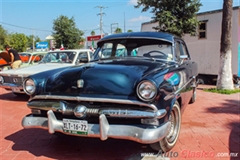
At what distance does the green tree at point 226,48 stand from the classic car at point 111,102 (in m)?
5.56

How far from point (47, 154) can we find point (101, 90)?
4.32 feet

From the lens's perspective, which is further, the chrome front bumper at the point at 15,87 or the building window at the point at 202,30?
the building window at the point at 202,30

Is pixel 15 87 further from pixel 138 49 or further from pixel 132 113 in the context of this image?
pixel 132 113

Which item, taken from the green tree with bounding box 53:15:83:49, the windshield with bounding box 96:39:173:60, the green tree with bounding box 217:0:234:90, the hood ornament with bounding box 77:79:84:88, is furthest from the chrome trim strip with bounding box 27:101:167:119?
the green tree with bounding box 53:15:83:49

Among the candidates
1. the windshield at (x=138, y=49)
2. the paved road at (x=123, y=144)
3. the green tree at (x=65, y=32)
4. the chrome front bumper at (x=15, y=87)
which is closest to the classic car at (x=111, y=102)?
the paved road at (x=123, y=144)

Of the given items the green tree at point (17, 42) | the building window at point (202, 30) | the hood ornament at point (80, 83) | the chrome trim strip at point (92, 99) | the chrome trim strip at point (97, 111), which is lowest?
the chrome trim strip at point (97, 111)

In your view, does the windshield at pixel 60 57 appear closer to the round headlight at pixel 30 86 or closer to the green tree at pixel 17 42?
the round headlight at pixel 30 86

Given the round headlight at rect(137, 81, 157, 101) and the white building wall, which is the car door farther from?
the white building wall

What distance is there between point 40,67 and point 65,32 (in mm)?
18175

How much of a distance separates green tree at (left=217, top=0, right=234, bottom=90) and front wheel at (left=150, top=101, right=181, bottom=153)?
5666mm

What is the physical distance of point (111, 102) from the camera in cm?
277

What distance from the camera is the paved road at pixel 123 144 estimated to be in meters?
3.27

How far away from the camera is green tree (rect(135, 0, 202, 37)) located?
35.0 feet

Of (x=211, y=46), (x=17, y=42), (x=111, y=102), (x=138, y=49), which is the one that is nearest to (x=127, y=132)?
(x=111, y=102)
